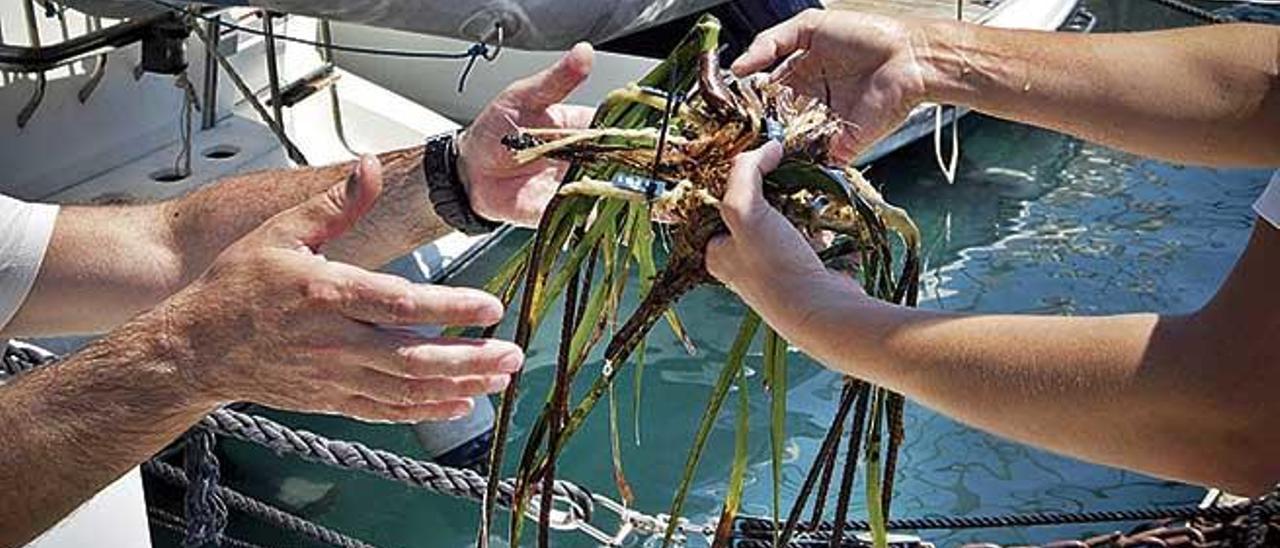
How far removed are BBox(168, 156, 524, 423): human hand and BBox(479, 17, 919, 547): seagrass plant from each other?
0.24 ft

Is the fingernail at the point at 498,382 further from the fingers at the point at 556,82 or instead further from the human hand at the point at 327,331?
the fingers at the point at 556,82

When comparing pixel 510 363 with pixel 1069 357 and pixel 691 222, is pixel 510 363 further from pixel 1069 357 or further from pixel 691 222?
pixel 1069 357

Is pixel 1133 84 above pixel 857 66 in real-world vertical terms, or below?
above

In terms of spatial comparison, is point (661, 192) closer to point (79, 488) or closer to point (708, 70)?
point (708, 70)

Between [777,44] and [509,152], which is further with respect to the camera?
[509,152]

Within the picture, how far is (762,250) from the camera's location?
4.98 feet

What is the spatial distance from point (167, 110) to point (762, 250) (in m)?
3.93

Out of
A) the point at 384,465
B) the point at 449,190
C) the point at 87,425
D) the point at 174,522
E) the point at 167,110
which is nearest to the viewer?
the point at 87,425

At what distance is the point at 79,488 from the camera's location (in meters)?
1.92

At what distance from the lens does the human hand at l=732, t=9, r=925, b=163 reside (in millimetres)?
2037

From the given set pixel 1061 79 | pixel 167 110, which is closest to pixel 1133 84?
pixel 1061 79

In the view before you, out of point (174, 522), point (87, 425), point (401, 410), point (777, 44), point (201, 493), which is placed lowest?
point (174, 522)

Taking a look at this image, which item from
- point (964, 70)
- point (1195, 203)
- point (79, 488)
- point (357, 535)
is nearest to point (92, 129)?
point (357, 535)

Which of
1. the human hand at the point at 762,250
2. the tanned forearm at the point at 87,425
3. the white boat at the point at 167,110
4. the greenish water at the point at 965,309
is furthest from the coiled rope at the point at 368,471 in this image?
the white boat at the point at 167,110
